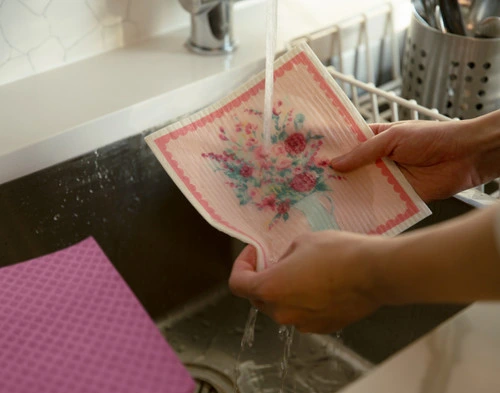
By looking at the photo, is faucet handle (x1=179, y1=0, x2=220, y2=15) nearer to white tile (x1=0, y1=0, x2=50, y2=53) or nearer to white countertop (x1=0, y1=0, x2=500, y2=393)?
white countertop (x1=0, y1=0, x2=500, y2=393)

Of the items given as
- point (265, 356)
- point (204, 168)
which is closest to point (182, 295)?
point (265, 356)

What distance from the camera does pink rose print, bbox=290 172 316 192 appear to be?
0.82 meters

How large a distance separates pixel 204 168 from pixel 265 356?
348 millimetres

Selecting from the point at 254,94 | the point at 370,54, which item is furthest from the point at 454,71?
the point at 254,94

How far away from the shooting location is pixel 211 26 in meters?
1.06

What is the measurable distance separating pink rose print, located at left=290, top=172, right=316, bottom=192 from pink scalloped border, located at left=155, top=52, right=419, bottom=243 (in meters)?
0.08

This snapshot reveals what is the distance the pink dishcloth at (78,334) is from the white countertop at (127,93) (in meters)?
0.23

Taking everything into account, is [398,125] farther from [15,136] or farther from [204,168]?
[15,136]

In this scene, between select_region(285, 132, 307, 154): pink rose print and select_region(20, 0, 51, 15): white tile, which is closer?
select_region(285, 132, 307, 154): pink rose print

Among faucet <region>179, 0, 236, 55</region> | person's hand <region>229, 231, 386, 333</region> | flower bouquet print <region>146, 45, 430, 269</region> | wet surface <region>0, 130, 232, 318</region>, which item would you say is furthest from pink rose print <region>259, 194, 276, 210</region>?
faucet <region>179, 0, 236, 55</region>

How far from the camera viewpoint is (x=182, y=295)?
108 centimetres

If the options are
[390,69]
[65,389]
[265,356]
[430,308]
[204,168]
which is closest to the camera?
[65,389]

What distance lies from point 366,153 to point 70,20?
50cm

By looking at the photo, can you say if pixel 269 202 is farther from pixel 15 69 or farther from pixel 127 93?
pixel 15 69
